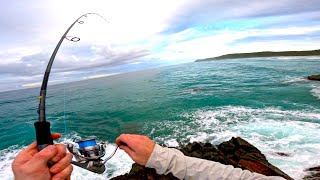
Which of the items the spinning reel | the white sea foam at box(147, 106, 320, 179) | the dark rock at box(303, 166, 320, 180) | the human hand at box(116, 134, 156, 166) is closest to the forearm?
the human hand at box(116, 134, 156, 166)

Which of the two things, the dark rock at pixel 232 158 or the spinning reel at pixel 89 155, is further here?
the dark rock at pixel 232 158

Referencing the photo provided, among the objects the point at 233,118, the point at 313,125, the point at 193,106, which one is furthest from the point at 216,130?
the point at 193,106

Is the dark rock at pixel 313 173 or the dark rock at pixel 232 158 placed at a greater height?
the dark rock at pixel 232 158

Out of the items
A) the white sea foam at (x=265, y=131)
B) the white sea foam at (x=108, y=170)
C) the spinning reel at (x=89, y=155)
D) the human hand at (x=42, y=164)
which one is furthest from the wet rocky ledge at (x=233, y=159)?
the human hand at (x=42, y=164)

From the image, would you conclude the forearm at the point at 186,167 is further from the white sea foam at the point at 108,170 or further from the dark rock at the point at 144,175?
the white sea foam at the point at 108,170

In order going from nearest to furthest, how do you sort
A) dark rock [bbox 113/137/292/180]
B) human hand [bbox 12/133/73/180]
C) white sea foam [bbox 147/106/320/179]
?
human hand [bbox 12/133/73/180]
dark rock [bbox 113/137/292/180]
white sea foam [bbox 147/106/320/179]

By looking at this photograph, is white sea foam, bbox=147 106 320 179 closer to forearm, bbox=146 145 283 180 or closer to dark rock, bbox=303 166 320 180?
dark rock, bbox=303 166 320 180

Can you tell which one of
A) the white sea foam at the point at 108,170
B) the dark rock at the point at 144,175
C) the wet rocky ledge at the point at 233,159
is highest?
the dark rock at the point at 144,175

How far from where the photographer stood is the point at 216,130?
1672 centimetres

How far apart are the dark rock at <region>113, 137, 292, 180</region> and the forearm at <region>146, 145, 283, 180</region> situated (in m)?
6.45

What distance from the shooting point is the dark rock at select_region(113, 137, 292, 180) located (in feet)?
28.6

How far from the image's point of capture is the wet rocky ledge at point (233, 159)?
8.65m

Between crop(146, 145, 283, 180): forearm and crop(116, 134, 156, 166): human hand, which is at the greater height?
crop(116, 134, 156, 166): human hand

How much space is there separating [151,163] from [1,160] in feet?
62.1
